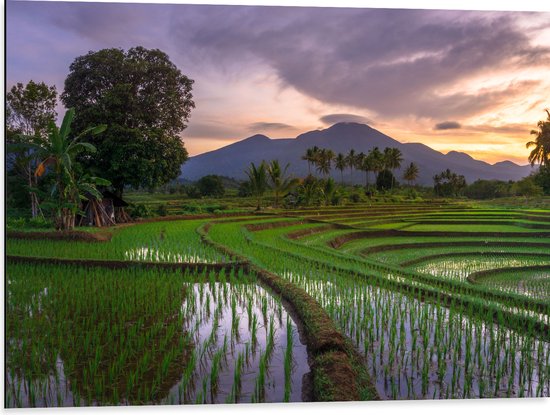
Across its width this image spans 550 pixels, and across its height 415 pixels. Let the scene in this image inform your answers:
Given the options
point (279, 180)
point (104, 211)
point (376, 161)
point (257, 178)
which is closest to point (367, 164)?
point (376, 161)

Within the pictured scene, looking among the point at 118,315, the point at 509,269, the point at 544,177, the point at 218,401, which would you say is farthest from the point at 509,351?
the point at 509,269

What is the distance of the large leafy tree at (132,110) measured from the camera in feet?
16.0

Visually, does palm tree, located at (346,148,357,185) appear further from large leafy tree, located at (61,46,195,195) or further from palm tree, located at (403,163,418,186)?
large leafy tree, located at (61,46,195,195)

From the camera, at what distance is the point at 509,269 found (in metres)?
8.09

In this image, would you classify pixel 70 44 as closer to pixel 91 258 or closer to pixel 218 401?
pixel 91 258

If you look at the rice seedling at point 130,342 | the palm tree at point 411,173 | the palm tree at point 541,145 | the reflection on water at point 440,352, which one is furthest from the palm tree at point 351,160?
the palm tree at point 541,145

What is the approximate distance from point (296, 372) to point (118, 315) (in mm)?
1862

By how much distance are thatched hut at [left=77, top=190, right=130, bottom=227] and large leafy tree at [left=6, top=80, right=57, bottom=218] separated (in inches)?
33.8

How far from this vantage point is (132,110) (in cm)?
536

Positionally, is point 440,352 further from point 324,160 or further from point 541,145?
point 541,145

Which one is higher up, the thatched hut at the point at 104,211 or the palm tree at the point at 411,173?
the palm tree at the point at 411,173

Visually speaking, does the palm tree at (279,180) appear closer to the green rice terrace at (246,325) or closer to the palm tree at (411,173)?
the green rice terrace at (246,325)

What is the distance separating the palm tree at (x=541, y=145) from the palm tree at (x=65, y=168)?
477cm

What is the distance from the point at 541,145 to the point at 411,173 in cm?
149
